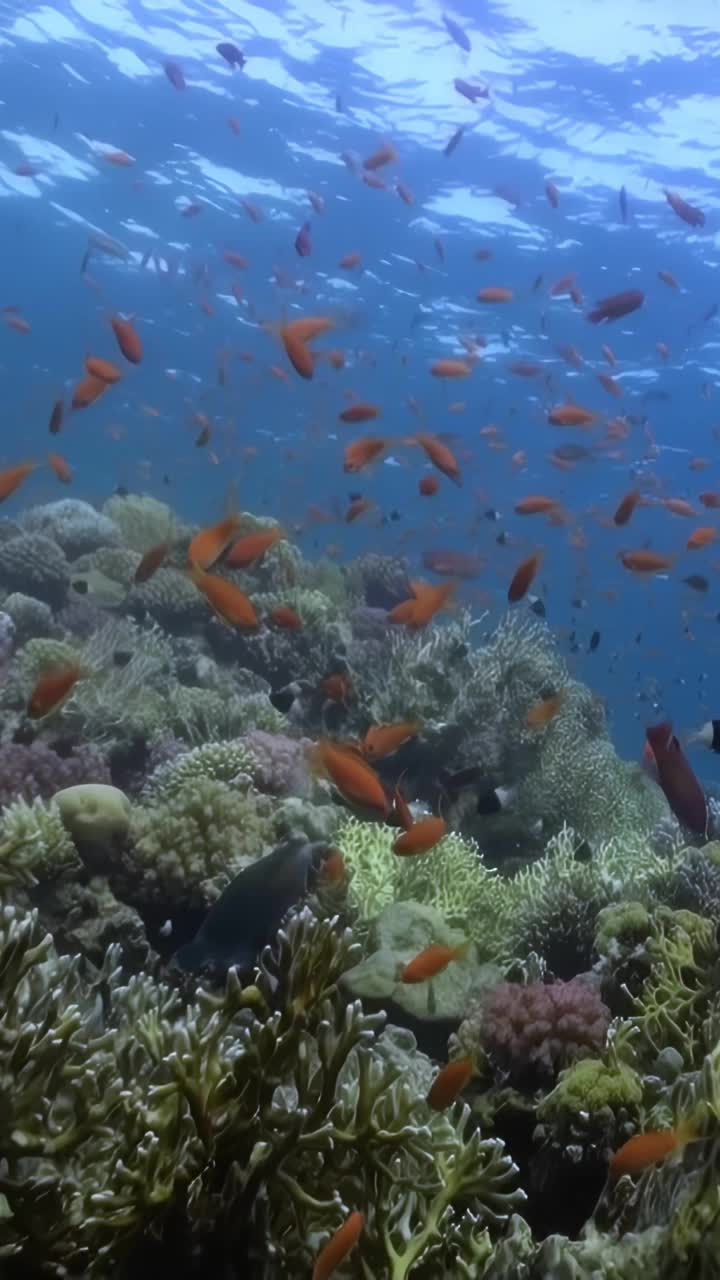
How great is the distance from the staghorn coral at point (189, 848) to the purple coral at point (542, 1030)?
2121 millimetres

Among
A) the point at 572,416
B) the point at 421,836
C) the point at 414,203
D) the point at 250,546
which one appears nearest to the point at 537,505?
the point at 572,416

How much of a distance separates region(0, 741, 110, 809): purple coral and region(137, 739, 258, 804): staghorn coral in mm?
579

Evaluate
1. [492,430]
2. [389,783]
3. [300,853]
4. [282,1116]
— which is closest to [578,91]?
[492,430]

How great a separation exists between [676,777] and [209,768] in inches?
162

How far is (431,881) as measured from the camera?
7867mm

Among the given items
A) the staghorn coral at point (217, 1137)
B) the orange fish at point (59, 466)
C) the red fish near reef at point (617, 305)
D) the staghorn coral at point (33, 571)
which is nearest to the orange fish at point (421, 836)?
the staghorn coral at point (217, 1137)

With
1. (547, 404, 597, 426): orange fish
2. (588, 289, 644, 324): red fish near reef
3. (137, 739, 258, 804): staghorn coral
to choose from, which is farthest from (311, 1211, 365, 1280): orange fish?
(588, 289, 644, 324): red fish near reef

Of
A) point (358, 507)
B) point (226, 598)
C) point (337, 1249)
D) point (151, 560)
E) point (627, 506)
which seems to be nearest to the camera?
point (337, 1249)

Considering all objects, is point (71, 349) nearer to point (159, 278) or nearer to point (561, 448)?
point (159, 278)

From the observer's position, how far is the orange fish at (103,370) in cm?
856

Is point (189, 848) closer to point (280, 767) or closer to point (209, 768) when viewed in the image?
point (209, 768)

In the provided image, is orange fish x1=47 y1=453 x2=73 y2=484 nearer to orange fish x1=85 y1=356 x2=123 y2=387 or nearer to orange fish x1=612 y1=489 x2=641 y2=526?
orange fish x1=85 y1=356 x2=123 y2=387

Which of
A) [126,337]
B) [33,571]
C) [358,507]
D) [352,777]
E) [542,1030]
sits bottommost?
[33,571]

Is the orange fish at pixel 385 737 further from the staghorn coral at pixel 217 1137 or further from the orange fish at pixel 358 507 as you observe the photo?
the orange fish at pixel 358 507
